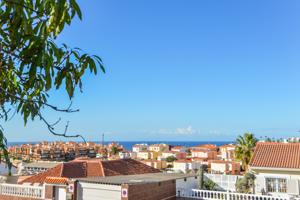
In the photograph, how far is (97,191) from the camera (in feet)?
56.1

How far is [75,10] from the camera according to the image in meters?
2.61

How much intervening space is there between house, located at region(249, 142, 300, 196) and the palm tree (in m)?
13.8

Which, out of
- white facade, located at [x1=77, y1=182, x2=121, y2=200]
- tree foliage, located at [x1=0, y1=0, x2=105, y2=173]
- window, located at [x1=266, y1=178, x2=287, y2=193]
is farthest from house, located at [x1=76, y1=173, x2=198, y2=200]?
tree foliage, located at [x1=0, y1=0, x2=105, y2=173]

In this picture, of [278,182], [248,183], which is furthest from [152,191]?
[278,182]

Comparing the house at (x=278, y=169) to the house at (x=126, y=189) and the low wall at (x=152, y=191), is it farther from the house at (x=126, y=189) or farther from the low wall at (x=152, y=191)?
the low wall at (x=152, y=191)

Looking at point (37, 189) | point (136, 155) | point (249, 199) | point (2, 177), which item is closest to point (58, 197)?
point (37, 189)

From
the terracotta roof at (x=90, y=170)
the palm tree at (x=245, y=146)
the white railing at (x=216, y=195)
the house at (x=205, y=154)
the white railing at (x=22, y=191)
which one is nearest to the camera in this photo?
the white railing at (x=216, y=195)

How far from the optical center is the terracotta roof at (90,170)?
24611 mm

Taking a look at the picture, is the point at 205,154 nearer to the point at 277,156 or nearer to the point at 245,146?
the point at 245,146

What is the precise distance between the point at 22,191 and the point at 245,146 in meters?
25.7

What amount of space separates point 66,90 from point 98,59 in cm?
42

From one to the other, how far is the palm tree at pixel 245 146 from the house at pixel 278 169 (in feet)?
45.2

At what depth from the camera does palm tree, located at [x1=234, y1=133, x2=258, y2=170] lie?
36.5 m

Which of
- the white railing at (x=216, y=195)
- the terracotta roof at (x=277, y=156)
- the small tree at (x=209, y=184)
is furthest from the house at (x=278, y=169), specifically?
the white railing at (x=216, y=195)
